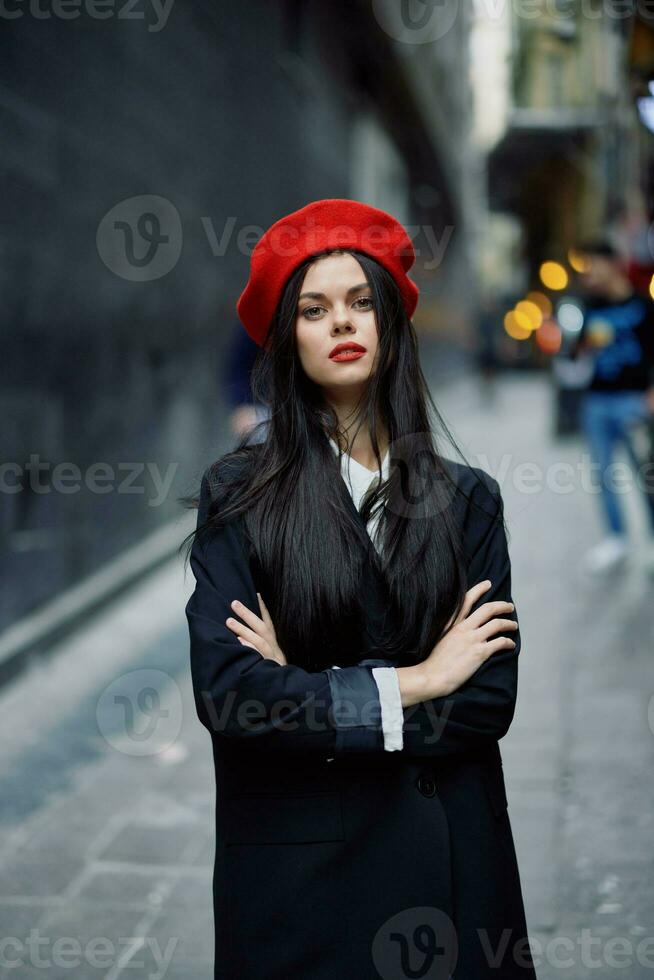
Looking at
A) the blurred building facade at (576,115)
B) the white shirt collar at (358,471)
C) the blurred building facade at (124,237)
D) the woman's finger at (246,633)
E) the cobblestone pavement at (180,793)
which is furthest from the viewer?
the blurred building facade at (576,115)

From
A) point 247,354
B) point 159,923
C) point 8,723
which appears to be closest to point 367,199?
point 247,354

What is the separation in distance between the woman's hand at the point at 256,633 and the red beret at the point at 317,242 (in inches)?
21.5

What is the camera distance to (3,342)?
221 inches

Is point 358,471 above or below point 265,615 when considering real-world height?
above

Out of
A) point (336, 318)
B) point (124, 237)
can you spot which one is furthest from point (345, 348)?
point (124, 237)

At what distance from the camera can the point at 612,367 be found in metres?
7.44

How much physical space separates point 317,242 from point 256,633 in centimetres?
70

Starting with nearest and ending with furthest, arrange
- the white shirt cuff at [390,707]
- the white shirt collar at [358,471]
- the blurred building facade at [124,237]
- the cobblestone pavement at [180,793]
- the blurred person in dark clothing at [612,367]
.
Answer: the white shirt cuff at [390,707] → the white shirt collar at [358,471] → the cobblestone pavement at [180,793] → the blurred building facade at [124,237] → the blurred person in dark clothing at [612,367]

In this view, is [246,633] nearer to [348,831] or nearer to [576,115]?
[348,831]

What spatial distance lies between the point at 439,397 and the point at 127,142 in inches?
741

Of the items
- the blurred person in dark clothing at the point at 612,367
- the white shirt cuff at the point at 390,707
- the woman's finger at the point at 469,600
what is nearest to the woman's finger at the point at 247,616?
the white shirt cuff at the point at 390,707

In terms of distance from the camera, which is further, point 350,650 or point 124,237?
point 124,237

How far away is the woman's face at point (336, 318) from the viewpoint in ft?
6.68

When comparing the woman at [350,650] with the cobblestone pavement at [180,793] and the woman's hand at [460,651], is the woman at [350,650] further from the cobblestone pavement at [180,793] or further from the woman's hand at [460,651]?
the cobblestone pavement at [180,793]
